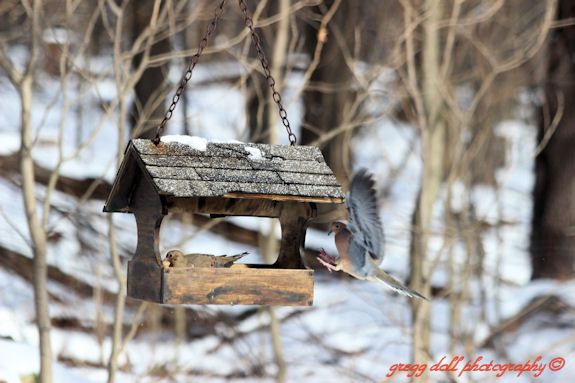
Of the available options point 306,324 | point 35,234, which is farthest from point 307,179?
point 306,324

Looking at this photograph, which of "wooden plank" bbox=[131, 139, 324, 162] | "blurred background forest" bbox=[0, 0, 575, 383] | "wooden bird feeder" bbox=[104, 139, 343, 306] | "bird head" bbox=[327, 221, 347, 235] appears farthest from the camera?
"blurred background forest" bbox=[0, 0, 575, 383]

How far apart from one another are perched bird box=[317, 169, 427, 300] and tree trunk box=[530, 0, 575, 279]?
261 inches

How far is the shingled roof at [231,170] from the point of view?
3.58 meters

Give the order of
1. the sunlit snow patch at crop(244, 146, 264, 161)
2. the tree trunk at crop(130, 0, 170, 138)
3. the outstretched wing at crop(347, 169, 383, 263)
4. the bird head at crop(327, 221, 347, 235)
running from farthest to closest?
the tree trunk at crop(130, 0, 170, 138), the bird head at crop(327, 221, 347, 235), the outstretched wing at crop(347, 169, 383, 263), the sunlit snow patch at crop(244, 146, 264, 161)

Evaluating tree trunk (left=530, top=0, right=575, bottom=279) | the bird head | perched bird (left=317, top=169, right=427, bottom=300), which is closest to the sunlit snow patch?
perched bird (left=317, top=169, right=427, bottom=300)

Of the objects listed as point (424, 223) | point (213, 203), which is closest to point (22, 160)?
point (213, 203)

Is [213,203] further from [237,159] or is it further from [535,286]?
[535,286]

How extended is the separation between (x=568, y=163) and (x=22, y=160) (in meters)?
6.74

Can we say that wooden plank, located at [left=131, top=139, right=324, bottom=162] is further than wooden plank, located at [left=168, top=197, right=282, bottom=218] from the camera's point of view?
No

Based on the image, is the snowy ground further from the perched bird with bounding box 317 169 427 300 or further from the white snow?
the white snow

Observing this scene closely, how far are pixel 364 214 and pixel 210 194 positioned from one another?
1103 mm

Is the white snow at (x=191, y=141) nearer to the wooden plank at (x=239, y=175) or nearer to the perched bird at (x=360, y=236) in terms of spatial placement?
the wooden plank at (x=239, y=175)

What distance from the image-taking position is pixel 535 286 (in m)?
10.7

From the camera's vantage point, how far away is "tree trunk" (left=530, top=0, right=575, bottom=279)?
10.8 metres
